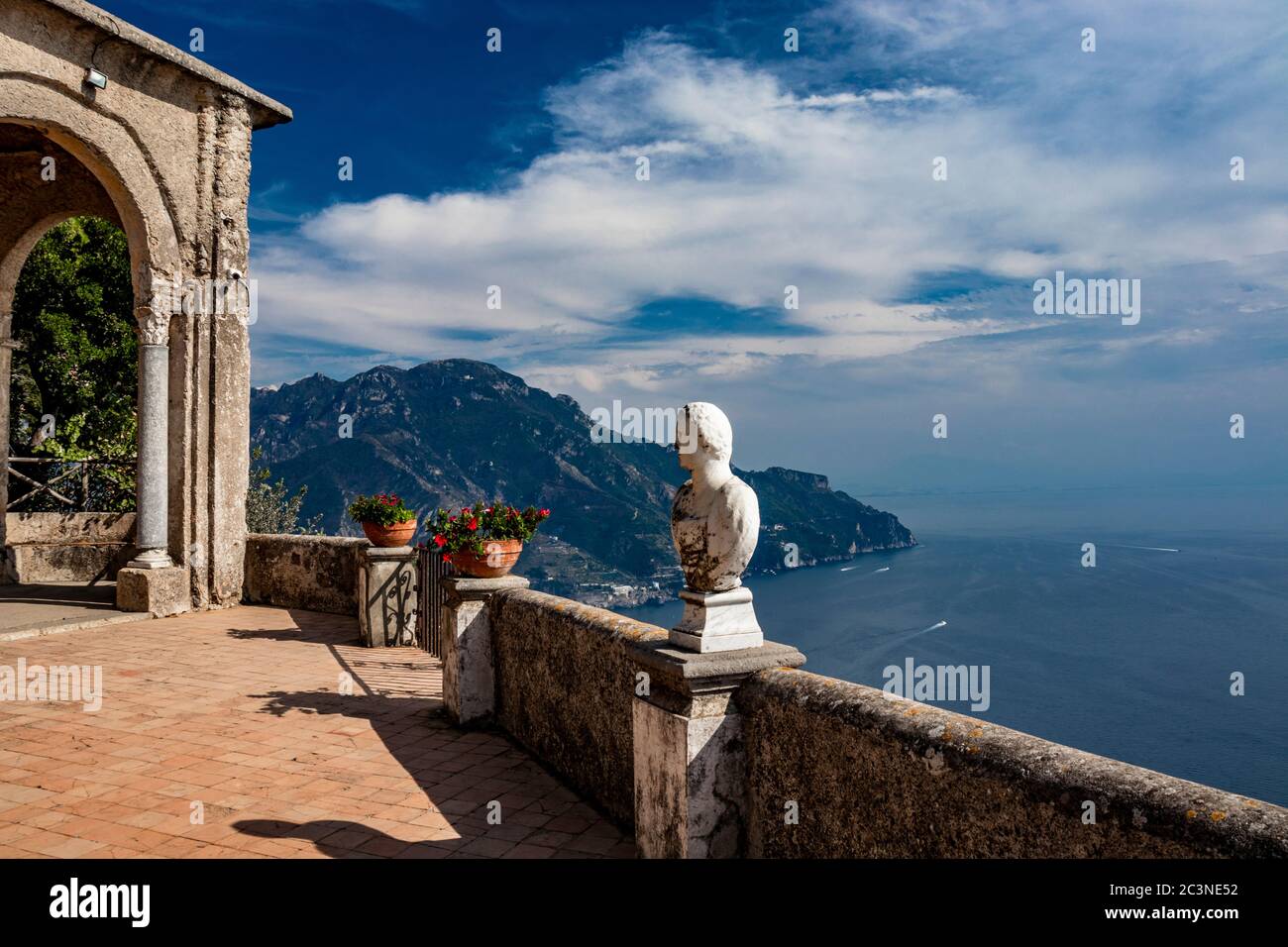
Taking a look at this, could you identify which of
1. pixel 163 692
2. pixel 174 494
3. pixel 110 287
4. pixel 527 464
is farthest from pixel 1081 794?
pixel 527 464

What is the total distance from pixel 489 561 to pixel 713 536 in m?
3.06

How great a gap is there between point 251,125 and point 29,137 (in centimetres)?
356

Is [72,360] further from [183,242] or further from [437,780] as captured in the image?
[437,780]

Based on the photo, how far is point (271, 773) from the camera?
5129 millimetres

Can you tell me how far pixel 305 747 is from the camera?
564cm

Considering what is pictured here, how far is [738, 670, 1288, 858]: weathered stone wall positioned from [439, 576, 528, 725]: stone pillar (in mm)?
3181

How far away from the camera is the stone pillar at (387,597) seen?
8844mm

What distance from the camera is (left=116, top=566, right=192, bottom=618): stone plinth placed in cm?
1056

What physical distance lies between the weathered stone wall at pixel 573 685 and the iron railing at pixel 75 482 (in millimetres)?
11490

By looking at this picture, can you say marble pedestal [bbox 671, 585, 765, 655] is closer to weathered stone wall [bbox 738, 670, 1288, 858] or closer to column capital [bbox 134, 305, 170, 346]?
weathered stone wall [bbox 738, 670, 1288, 858]

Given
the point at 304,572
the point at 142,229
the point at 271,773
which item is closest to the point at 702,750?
the point at 271,773

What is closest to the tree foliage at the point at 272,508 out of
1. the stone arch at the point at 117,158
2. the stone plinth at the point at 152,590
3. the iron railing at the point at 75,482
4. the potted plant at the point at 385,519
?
the iron railing at the point at 75,482

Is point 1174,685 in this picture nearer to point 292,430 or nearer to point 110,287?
point 110,287
